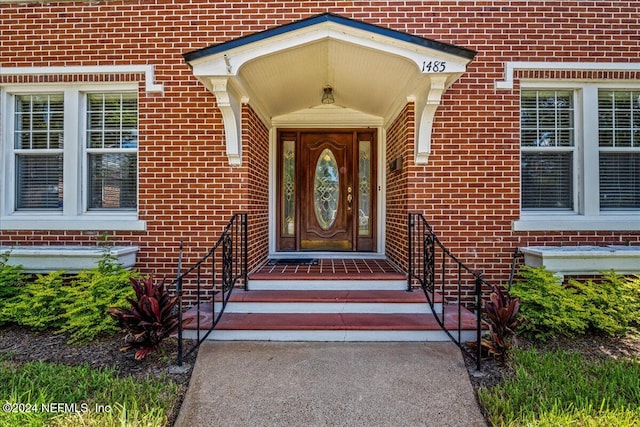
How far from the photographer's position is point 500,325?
3.38 metres

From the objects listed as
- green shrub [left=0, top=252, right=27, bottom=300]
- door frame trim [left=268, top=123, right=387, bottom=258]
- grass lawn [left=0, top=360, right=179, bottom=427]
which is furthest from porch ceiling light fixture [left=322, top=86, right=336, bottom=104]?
green shrub [left=0, top=252, right=27, bottom=300]

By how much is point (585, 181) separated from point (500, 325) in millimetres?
2571

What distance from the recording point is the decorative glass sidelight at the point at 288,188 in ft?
20.1

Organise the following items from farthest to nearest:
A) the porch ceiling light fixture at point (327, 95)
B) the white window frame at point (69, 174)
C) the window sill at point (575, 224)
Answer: the porch ceiling light fixture at point (327, 95), the white window frame at point (69, 174), the window sill at point (575, 224)

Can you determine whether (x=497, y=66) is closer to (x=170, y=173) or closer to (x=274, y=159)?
(x=274, y=159)

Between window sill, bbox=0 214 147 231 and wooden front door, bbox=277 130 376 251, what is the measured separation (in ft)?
7.49

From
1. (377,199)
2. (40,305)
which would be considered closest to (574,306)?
(377,199)

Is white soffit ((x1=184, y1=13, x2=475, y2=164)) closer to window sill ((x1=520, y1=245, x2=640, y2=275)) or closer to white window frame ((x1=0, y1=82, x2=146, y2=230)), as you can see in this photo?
white window frame ((x1=0, y1=82, x2=146, y2=230))

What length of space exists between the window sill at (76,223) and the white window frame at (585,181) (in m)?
4.86

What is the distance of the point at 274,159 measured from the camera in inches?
234

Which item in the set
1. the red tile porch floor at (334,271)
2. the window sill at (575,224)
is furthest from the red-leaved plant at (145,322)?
the window sill at (575,224)

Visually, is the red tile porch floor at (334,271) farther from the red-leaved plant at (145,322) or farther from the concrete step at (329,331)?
the red-leaved plant at (145,322)

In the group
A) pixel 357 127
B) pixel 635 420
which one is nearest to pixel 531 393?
pixel 635 420

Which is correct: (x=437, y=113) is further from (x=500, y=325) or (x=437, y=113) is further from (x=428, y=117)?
(x=500, y=325)
